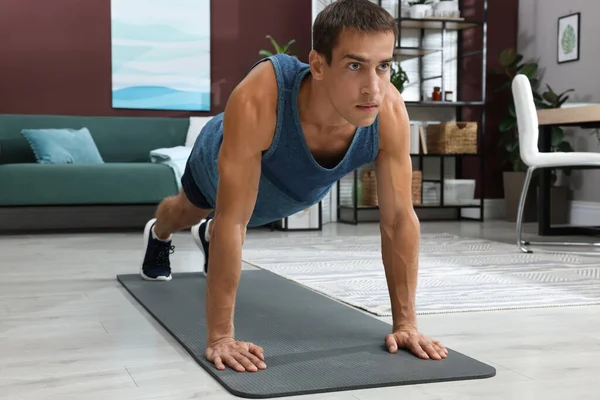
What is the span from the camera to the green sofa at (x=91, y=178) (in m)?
4.91

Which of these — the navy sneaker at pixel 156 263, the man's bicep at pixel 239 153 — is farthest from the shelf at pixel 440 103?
the man's bicep at pixel 239 153

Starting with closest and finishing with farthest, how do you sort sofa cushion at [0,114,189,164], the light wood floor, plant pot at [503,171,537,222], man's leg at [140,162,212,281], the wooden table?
the light wood floor < man's leg at [140,162,212,281] < the wooden table < sofa cushion at [0,114,189,164] < plant pot at [503,171,537,222]

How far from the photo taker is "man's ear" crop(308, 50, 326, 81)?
5.61ft

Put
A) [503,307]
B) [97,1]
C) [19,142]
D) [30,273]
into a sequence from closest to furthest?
[503,307]
[30,273]
[19,142]
[97,1]

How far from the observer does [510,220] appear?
249 inches

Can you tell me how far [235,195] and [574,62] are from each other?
4.89m

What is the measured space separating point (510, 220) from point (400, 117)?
185 inches

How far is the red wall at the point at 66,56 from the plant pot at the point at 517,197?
2.42m

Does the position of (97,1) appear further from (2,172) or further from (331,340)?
(331,340)

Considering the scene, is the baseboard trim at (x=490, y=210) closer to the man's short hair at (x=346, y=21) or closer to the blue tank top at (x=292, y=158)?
Answer: the blue tank top at (x=292, y=158)

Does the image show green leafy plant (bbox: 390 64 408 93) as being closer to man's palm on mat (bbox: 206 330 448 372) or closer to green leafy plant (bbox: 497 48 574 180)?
green leafy plant (bbox: 497 48 574 180)

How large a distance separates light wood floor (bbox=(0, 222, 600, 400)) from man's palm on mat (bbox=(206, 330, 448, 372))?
6cm

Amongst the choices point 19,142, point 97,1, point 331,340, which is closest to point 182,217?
point 331,340

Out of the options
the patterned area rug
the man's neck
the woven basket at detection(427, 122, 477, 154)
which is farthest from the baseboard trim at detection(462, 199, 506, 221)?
the man's neck
